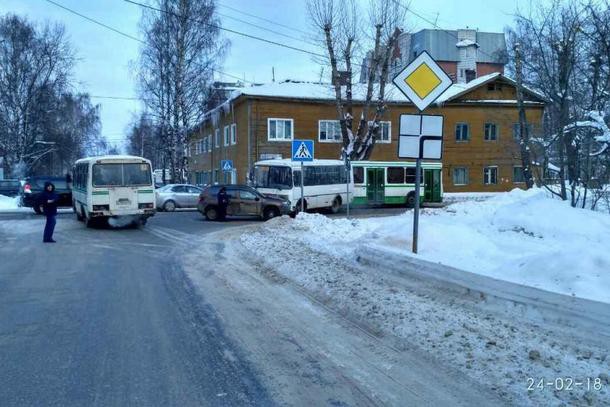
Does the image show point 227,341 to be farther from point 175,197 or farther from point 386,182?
point 386,182

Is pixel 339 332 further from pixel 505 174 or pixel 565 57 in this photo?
pixel 505 174

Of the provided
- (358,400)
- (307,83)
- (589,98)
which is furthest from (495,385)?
(307,83)

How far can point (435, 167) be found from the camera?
3675 cm

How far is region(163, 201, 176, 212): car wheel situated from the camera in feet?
108

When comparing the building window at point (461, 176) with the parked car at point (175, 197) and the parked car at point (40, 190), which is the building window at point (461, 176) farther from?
the parked car at point (40, 190)

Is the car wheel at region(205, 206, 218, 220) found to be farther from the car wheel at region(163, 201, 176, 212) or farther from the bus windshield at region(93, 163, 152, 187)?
the car wheel at region(163, 201, 176, 212)

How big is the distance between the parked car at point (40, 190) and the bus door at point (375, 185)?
16018 mm

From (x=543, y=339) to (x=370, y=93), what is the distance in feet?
108

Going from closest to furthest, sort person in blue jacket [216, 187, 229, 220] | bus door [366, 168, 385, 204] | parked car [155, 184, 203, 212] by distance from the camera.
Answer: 1. person in blue jacket [216, 187, 229, 220]
2. parked car [155, 184, 203, 212]
3. bus door [366, 168, 385, 204]

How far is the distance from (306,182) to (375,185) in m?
6.63

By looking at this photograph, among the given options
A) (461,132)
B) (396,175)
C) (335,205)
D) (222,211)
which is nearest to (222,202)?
(222,211)

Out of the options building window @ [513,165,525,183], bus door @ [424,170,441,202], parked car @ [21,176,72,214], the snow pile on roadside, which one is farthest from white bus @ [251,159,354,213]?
building window @ [513,165,525,183]

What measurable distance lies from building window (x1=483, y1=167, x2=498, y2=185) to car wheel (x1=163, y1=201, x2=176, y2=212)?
2735 cm
